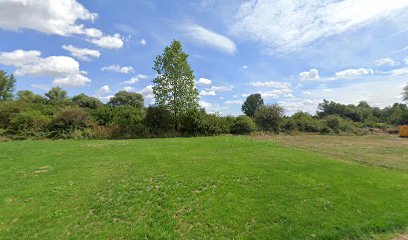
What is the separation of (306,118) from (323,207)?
30.3 meters

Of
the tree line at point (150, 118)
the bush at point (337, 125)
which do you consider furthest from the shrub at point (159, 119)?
the bush at point (337, 125)

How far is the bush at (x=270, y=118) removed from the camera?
30.8 m

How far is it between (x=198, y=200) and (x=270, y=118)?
85.5 feet

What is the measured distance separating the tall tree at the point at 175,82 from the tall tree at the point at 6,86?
3585 cm

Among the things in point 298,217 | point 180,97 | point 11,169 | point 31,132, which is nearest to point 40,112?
point 31,132

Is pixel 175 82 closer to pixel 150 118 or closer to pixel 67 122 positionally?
pixel 150 118

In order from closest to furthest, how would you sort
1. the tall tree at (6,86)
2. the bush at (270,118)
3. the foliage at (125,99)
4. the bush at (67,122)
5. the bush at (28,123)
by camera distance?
the bush at (67,122) → the bush at (28,123) → the bush at (270,118) → the tall tree at (6,86) → the foliage at (125,99)

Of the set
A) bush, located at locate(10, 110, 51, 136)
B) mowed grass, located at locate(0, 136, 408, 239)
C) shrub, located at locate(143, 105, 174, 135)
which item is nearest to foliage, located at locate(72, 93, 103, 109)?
bush, located at locate(10, 110, 51, 136)

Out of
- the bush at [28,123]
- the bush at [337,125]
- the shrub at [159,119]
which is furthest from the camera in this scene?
the bush at [337,125]

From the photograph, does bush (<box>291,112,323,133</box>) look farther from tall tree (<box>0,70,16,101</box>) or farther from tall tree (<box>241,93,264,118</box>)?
tall tree (<box>0,70,16,101</box>)

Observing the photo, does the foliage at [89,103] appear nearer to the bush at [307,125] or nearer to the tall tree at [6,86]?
the tall tree at [6,86]

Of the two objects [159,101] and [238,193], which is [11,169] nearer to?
[238,193]

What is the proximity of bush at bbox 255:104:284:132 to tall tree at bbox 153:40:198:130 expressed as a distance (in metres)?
11.3

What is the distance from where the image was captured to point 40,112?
2495 cm
